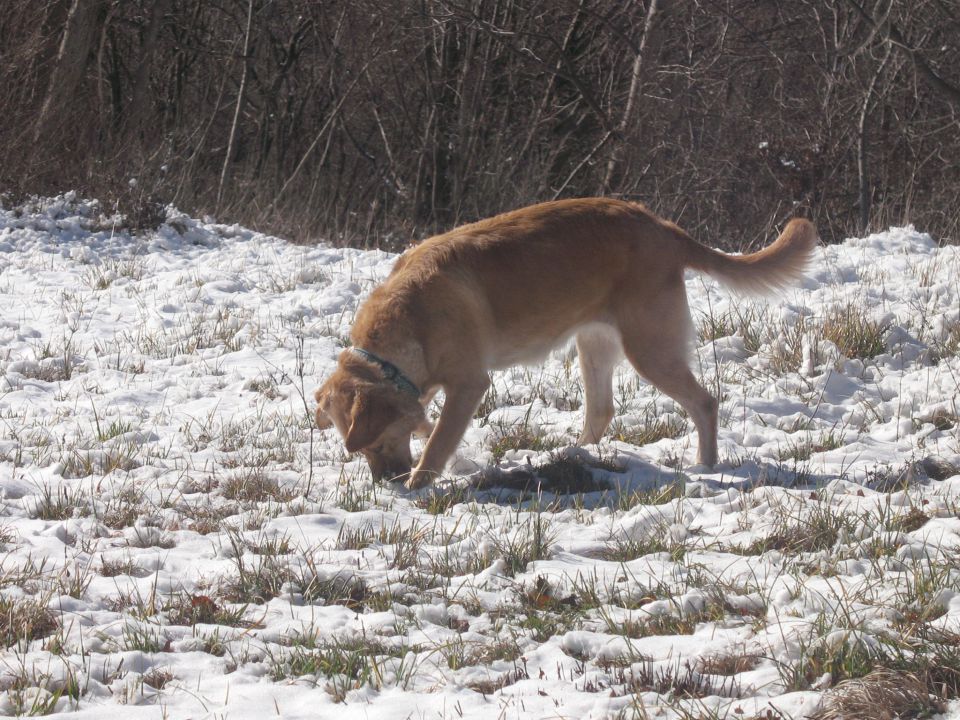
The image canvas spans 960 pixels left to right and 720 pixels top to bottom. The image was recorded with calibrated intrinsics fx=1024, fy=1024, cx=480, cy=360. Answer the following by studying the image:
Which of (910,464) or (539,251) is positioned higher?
(539,251)

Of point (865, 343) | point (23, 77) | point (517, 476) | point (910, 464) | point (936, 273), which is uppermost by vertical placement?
point (23, 77)

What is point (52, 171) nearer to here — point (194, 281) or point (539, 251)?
point (194, 281)

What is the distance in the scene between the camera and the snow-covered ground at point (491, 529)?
105 inches

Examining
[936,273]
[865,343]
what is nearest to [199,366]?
[865,343]

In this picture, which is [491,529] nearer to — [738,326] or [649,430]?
[649,430]

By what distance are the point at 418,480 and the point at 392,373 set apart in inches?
20.6

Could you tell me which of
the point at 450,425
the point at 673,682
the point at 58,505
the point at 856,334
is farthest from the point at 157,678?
the point at 856,334

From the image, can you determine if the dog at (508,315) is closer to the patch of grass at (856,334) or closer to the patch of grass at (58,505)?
the patch of grass at (856,334)

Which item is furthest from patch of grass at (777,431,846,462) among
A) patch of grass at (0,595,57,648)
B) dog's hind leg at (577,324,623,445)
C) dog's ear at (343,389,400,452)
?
patch of grass at (0,595,57,648)

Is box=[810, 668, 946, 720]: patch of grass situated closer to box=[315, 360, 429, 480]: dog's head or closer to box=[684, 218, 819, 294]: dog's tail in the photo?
box=[315, 360, 429, 480]: dog's head

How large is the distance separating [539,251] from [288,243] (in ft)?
17.9

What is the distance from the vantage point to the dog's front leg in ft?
16.3

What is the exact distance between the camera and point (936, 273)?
7.41 metres

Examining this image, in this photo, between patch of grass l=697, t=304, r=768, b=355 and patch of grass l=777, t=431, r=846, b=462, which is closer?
patch of grass l=777, t=431, r=846, b=462
